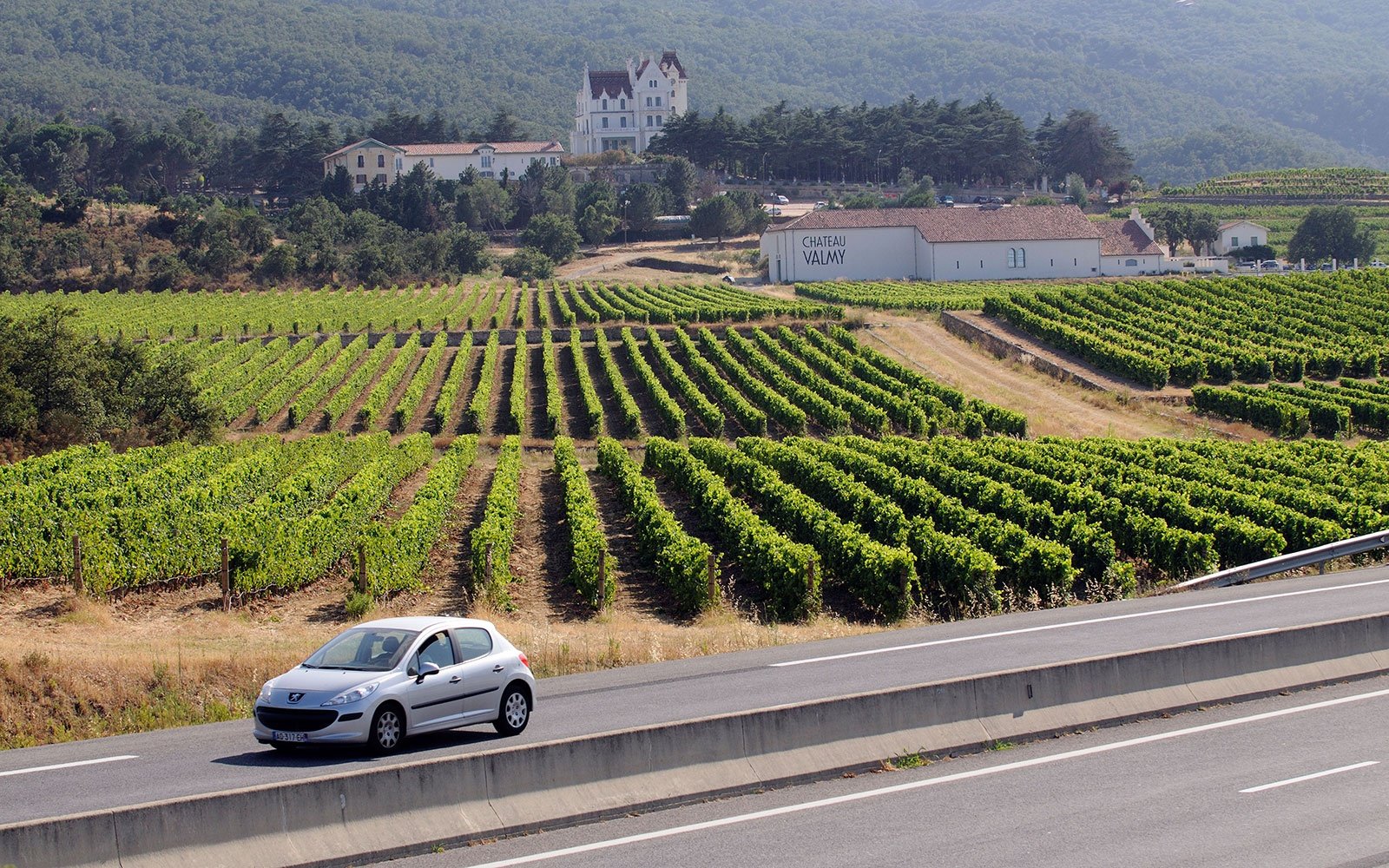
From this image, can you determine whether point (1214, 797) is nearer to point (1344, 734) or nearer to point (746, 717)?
point (1344, 734)

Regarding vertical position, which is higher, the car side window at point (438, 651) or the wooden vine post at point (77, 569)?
the car side window at point (438, 651)

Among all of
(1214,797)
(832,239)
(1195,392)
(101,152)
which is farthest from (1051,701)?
(101,152)

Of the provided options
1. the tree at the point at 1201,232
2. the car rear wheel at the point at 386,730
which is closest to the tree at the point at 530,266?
the tree at the point at 1201,232

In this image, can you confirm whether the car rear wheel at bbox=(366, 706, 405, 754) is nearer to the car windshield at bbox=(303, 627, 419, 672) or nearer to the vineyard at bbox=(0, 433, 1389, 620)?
the car windshield at bbox=(303, 627, 419, 672)

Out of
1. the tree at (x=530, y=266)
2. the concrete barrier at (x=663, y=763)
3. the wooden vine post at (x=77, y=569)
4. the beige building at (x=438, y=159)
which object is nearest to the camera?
the concrete barrier at (x=663, y=763)

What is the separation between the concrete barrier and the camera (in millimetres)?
11367

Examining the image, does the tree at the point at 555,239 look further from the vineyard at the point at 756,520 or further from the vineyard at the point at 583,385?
the vineyard at the point at 756,520

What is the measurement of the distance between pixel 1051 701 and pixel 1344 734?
2.82m

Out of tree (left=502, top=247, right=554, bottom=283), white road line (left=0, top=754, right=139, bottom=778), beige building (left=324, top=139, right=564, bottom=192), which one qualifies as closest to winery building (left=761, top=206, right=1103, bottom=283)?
tree (left=502, top=247, right=554, bottom=283)

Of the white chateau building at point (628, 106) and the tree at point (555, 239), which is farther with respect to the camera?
the white chateau building at point (628, 106)

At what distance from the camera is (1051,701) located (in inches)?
591

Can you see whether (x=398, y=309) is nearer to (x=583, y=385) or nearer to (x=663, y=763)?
(x=583, y=385)

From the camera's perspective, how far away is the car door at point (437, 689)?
13.7 metres

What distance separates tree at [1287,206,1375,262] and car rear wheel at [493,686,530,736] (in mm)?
111496
